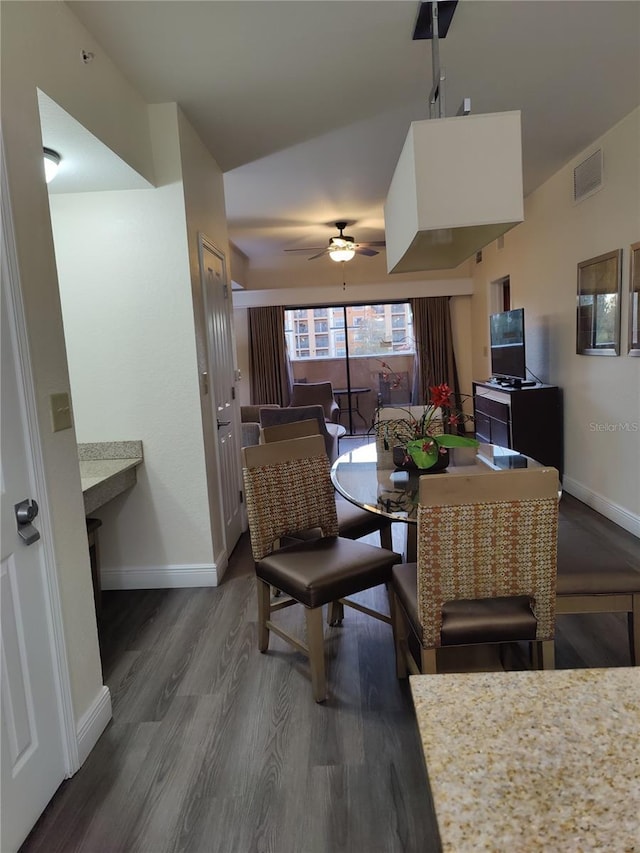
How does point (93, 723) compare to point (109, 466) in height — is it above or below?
below

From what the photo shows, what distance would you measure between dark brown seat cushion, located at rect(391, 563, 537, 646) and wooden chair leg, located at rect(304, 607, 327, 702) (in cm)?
49

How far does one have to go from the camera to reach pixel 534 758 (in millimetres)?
636

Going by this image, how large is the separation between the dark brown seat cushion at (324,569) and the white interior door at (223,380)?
4.27 ft

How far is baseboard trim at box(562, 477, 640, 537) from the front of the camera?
3617 millimetres

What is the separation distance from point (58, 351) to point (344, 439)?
6438 millimetres

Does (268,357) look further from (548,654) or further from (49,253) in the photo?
(548,654)

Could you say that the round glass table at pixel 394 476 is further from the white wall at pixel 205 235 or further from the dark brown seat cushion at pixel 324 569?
the white wall at pixel 205 235

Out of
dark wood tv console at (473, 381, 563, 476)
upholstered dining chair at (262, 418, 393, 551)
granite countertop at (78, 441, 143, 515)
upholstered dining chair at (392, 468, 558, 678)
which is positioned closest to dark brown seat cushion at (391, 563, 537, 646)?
upholstered dining chair at (392, 468, 558, 678)

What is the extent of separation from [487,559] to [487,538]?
0.07 meters

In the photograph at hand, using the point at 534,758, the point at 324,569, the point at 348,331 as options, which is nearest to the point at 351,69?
the point at 324,569

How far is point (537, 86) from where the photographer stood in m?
2.90

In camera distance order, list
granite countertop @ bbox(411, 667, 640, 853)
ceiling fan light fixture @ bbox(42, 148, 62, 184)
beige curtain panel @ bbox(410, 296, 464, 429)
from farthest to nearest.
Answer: beige curtain panel @ bbox(410, 296, 464, 429), ceiling fan light fixture @ bbox(42, 148, 62, 184), granite countertop @ bbox(411, 667, 640, 853)

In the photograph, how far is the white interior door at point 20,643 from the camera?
1491 millimetres

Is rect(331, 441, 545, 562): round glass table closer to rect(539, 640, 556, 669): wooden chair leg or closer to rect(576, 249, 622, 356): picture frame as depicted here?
rect(539, 640, 556, 669): wooden chair leg
